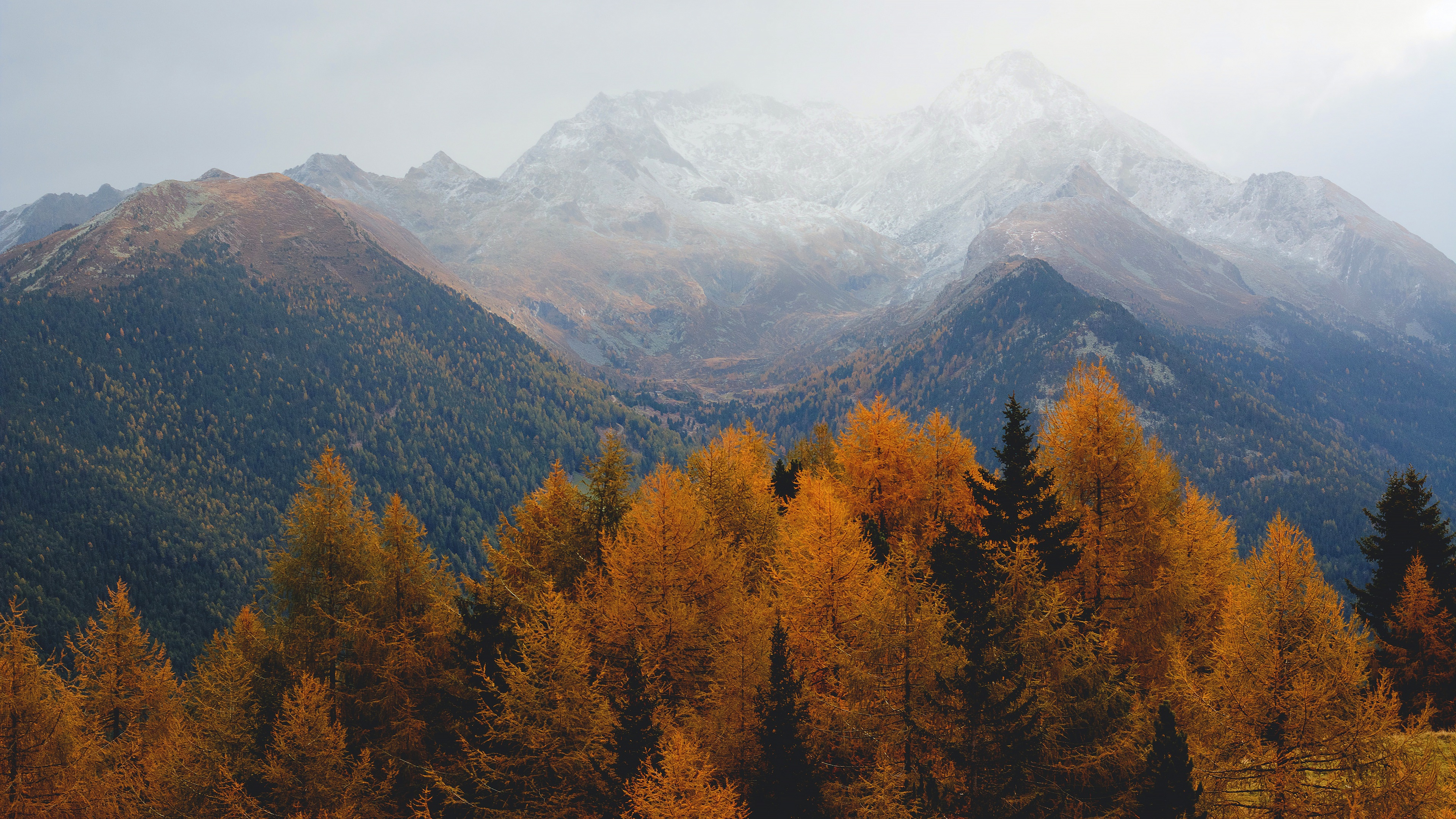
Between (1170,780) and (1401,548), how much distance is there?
30612 millimetres

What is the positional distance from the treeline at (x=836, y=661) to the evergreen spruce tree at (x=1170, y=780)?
3.8 inches

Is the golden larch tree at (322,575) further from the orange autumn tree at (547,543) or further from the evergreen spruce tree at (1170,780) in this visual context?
the evergreen spruce tree at (1170,780)

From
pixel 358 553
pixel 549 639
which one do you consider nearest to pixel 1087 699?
pixel 549 639

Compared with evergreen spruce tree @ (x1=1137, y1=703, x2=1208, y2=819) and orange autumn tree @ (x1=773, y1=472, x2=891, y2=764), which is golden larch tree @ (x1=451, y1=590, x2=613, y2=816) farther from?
evergreen spruce tree @ (x1=1137, y1=703, x2=1208, y2=819)

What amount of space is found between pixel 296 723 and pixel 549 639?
12.1 metres

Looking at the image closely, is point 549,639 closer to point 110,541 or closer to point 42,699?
point 42,699

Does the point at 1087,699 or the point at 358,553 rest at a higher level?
the point at 1087,699

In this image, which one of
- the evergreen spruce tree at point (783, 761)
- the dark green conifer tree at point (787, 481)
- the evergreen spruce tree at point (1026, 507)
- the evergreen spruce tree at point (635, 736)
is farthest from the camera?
the dark green conifer tree at point (787, 481)

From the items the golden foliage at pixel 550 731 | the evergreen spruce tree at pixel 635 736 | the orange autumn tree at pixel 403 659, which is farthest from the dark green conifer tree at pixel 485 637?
the evergreen spruce tree at pixel 635 736

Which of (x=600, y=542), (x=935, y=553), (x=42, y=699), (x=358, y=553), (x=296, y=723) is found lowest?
(x=42, y=699)

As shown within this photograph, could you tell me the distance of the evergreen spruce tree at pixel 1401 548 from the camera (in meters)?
38.6

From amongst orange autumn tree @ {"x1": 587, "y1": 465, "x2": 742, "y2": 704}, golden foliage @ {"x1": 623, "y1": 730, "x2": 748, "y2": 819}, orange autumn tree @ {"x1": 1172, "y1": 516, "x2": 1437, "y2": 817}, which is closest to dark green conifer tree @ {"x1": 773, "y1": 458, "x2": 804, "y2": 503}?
orange autumn tree @ {"x1": 587, "y1": 465, "x2": 742, "y2": 704}

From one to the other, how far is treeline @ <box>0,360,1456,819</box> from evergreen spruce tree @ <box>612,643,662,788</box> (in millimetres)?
122

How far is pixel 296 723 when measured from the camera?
3023cm
